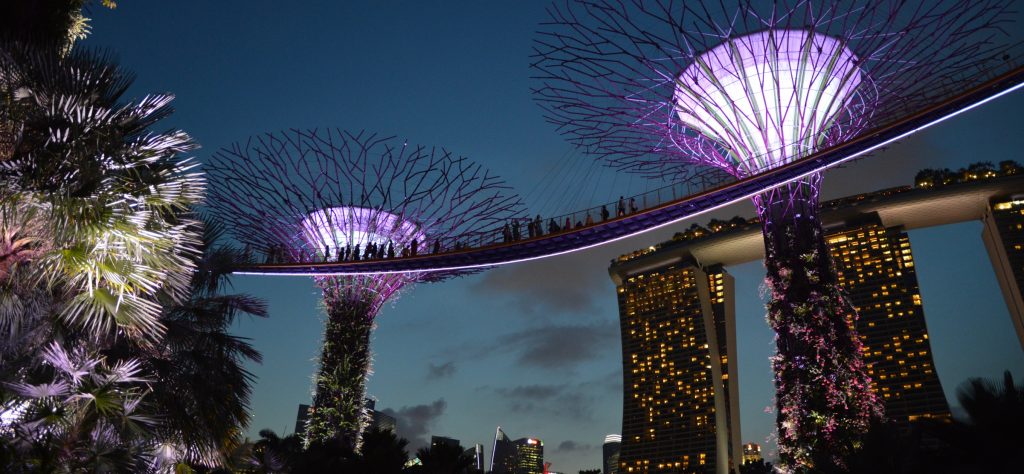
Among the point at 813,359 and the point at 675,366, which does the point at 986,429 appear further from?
the point at 675,366

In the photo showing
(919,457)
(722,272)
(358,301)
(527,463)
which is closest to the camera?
(919,457)

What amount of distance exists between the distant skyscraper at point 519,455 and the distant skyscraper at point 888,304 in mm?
72660

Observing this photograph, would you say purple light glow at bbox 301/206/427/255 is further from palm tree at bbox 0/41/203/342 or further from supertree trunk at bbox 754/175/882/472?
palm tree at bbox 0/41/203/342

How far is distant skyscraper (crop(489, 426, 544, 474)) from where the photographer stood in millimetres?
127062

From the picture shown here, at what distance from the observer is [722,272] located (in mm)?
75000

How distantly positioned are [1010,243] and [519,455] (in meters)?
103

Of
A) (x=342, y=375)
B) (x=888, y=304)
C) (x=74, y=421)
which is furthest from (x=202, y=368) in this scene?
(x=888, y=304)

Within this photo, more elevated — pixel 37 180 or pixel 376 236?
pixel 376 236

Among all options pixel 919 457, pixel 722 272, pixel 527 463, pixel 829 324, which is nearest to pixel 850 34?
pixel 829 324

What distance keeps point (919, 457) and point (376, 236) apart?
19.0m

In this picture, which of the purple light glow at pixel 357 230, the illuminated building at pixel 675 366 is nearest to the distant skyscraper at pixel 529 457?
the illuminated building at pixel 675 366

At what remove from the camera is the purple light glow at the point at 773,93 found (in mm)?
18125

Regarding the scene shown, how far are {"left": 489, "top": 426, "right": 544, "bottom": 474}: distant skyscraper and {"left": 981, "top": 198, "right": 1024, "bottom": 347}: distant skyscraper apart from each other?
8121 centimetres

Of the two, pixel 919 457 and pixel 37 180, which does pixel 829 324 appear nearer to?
pixel 919 457
